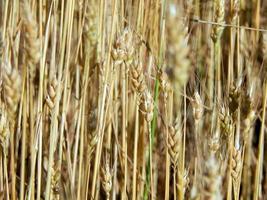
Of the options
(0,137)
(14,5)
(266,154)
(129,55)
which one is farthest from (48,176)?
(266,154)

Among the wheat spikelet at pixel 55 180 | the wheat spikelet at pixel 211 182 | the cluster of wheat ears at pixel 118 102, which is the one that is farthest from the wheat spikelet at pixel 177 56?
the wheat spikelet at pixel 55 180

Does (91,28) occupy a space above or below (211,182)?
above

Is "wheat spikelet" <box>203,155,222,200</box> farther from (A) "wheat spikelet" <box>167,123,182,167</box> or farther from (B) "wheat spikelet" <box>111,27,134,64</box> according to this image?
(B) "wheat spikelet" <box>111,27,134,64</box>

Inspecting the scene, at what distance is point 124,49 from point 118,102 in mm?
291

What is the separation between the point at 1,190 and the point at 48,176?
14cm

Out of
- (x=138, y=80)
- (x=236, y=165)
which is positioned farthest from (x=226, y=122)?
(x=138, y=80)

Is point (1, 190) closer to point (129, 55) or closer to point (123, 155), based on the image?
point (123, 155)

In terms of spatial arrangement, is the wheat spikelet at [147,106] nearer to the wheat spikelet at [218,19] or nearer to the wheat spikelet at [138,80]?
the wheat spikelet at [138,80]

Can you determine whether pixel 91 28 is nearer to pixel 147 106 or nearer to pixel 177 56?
pixel 147 106

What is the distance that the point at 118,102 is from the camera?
130 cm

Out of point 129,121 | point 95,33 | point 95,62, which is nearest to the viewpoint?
point 95,33

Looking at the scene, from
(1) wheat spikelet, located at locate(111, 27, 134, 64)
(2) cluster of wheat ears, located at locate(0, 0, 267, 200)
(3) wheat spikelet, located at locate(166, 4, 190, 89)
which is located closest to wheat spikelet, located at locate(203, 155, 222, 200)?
(2) cluster of wheat ears, located at locate(0, 0, 267, 200)

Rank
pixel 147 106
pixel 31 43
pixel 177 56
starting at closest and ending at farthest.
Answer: pixel 177 56 → pixel 31 43 → pixel 147 106

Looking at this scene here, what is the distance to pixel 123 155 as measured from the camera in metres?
1.17
